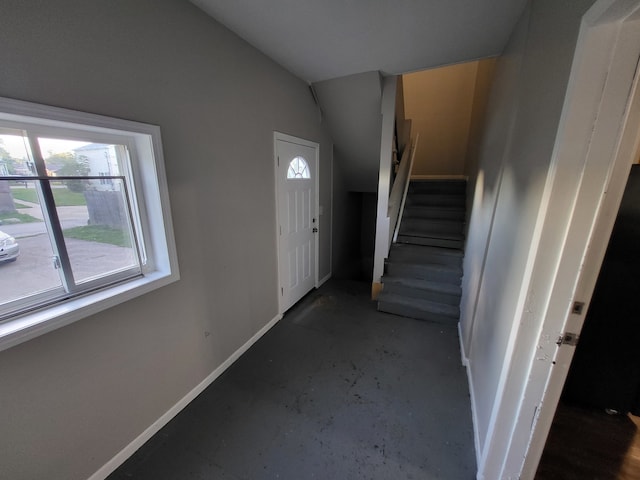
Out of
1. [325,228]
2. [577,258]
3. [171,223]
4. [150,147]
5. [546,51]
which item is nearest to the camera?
[577,258]

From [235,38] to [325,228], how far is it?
249cm

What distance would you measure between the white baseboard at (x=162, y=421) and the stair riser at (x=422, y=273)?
6.07 feet

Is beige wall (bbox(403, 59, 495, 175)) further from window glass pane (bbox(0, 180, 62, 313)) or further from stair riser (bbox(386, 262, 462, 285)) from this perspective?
window glass pane (bbox(0, 180, 62, 313))

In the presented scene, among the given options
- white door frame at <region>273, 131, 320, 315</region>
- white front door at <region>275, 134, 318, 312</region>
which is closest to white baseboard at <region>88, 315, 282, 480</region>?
white door frame at <region>273, 131, 320, 315</region>

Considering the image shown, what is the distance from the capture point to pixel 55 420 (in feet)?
3.94

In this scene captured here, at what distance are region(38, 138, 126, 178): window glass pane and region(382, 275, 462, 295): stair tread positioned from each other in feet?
9.01

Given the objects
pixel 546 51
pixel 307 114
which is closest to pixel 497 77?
pixel 546 51

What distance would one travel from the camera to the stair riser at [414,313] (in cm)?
287

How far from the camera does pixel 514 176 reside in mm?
1538

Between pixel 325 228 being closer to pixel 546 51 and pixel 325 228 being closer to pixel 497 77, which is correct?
pixel 497 77

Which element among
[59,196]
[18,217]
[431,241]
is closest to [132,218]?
[59,196]

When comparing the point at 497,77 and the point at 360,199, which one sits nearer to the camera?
the point at 497,77

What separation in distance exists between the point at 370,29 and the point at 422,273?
8.13 feet

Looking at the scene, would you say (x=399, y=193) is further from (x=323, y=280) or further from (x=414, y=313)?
(x=323, y=280)
